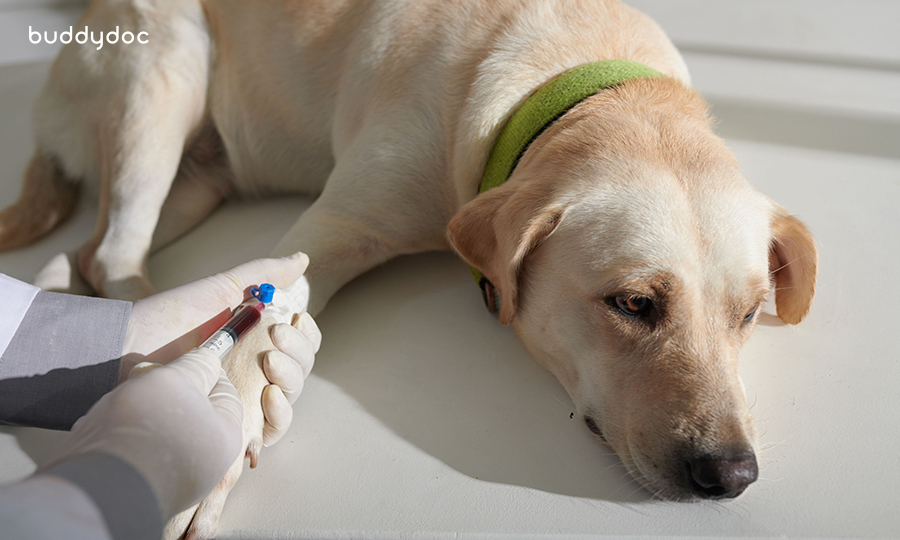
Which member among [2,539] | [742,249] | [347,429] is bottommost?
[347,429]

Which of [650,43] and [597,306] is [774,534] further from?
[650,43]

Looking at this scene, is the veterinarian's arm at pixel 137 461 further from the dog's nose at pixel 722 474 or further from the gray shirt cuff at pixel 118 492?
the dog's nose at pixel 722 474

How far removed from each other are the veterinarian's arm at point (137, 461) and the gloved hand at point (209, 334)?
195 mm

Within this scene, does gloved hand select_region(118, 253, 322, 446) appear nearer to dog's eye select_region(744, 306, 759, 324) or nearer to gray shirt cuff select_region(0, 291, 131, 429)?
gray shirt cuff select_region(0, 291, 131, 429)

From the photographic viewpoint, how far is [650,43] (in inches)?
73.2

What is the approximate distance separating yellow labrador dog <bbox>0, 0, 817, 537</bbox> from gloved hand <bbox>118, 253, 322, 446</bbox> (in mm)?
65

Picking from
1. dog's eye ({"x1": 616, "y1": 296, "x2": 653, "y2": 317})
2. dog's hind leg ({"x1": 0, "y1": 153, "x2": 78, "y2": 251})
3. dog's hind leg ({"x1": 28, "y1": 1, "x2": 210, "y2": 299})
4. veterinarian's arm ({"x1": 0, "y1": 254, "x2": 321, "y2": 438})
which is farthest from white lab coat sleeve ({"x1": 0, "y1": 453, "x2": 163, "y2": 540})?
dog's hind leg ({"x1": 0, "y1": 153, "x2": 78, "y2": 251})

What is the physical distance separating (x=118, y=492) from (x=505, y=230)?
0.86 meters

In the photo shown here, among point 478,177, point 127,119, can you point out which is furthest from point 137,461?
point 127,119

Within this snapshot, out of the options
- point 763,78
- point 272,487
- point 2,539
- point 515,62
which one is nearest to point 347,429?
point 272,487

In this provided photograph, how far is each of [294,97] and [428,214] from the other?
70 cm

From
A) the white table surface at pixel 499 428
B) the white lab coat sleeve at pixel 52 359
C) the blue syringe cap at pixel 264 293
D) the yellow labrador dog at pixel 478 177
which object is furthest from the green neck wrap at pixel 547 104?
A: the white lab coat sleeve at pixel 52 359

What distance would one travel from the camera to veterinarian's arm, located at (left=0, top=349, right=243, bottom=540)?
2.59 ft

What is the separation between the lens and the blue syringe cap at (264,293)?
144 cm
